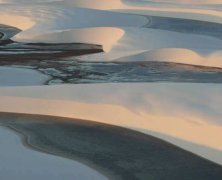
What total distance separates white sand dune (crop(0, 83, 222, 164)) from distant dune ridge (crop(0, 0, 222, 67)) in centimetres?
333

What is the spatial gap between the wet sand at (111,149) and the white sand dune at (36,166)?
0.11 metres

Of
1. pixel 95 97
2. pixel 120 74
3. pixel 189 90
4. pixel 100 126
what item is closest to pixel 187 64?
pixel 120 74

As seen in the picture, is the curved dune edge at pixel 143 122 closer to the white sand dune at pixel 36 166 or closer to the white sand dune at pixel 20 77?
the white sand dune at pixel 36 166

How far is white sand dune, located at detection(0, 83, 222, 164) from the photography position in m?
5.27

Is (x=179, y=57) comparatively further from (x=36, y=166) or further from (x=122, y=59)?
(x=36, y=166)

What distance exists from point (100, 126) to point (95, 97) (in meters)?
0.91

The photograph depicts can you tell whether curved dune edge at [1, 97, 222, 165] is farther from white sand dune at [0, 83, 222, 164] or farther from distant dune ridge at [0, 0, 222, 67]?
distant dune ridge at [0, 0, 222, 67]

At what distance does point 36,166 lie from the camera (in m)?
4.30

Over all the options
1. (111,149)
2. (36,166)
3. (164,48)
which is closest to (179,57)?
(164,48)

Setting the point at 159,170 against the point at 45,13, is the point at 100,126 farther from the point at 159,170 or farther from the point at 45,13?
the point at 45,13

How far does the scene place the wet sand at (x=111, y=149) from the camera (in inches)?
165

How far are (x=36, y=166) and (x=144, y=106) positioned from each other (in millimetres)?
2053

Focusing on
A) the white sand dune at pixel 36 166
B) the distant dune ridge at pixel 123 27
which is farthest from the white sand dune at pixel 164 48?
the white sand dune at pixel 36 166

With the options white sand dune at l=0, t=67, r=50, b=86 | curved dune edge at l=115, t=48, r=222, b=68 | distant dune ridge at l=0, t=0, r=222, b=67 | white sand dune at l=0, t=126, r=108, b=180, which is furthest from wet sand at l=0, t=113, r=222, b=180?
distant dune ridge at l=0, t=0, r=222, b=67
